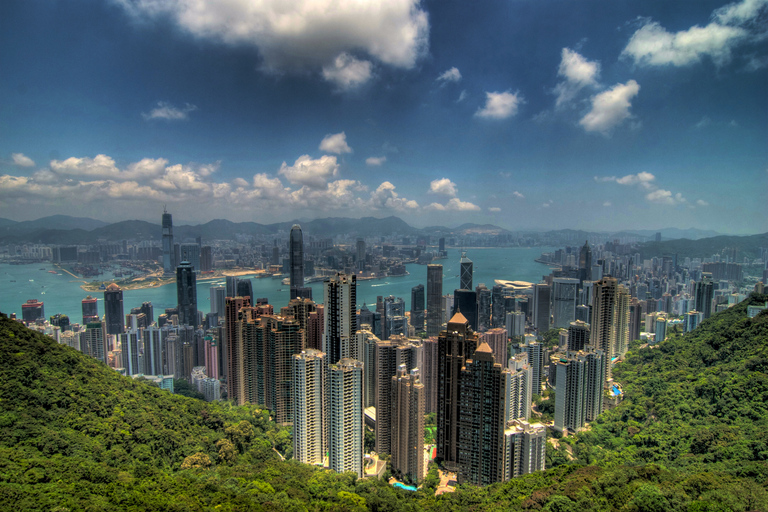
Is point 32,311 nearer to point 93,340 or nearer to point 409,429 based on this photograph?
point 93,340

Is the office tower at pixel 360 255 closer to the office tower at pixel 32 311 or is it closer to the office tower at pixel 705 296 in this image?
the office tower at pixel 32 311

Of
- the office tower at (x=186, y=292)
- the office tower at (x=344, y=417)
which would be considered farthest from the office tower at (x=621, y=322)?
the office tower at (x=186, y=292)

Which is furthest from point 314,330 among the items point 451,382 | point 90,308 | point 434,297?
point 90,308

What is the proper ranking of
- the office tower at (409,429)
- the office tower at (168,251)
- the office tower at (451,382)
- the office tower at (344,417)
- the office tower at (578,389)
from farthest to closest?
1. the office tower at (168,251)
2. the office tower at (578,389)
3. the office tower at (451,382)
4. the office tower at (409,429)
5. the office tower at (344,417)

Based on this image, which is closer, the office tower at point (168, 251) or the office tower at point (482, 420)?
the office tower at point (482, 420)

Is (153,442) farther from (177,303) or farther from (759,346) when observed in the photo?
(759,346)

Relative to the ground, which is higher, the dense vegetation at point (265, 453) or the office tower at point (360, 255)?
the office tower at point (360, 255)

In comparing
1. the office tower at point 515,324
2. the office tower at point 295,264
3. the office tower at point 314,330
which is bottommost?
the office tower at point 515,324
